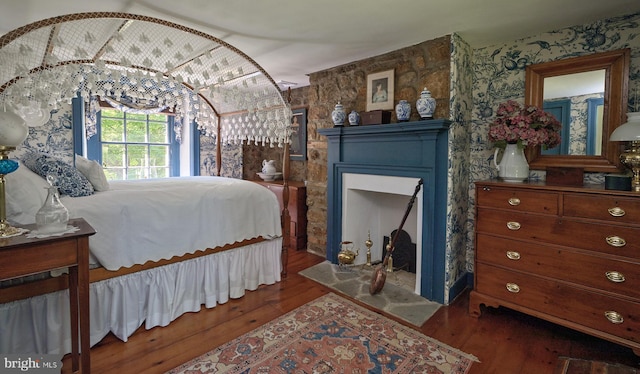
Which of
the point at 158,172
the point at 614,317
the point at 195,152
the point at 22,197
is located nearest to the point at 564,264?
the point at 614,317

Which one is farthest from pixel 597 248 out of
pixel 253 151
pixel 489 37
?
pixel 253 151

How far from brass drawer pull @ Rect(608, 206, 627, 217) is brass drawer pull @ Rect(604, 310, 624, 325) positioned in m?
0.57

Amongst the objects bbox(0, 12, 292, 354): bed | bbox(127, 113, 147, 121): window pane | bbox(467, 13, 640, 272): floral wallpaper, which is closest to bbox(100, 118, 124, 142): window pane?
bbox(127, 113, 147, 121): window pane

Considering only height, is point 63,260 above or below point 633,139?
below

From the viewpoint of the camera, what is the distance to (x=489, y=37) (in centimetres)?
253

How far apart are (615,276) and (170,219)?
111 inches

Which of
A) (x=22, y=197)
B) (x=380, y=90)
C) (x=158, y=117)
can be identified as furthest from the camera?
(x=158, y=117)

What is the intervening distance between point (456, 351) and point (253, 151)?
391 centimetres

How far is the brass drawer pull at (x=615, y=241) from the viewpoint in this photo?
1.77 metres

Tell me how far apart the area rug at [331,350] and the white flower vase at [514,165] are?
1.30m

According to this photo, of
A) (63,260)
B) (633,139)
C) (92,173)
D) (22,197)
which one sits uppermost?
(633,139)

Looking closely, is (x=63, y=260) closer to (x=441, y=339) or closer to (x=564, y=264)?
(x=441, y=339)

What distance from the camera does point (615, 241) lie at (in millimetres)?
1789

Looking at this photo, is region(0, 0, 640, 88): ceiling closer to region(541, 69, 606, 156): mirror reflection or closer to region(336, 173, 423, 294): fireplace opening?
region(541, 69, 606, 156): mirror reflection
